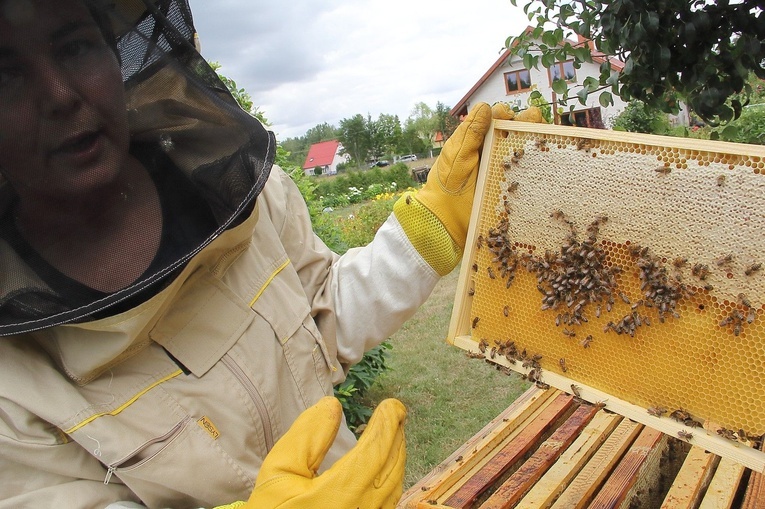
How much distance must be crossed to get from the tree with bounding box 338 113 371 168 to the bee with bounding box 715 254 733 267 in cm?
6775

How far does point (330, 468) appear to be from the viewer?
1.75 metres

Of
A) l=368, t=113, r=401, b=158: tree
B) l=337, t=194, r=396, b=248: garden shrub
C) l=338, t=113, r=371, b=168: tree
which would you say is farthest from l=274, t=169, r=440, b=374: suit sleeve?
l=338, t=113, r=371, b=168: tree

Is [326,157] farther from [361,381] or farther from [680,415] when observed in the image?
[680,415]

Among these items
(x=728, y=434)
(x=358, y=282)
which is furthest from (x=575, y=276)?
(x=358, y=282)

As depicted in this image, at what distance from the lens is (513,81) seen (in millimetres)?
31391

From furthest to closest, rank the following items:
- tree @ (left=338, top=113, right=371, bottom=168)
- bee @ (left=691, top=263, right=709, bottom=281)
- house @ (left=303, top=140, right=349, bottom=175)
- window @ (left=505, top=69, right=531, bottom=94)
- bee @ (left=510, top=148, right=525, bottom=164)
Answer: house @ (left=303, top=140, right=349, bottom=175), tree @ (left=338, top=113, right=371, bottom=168), window @ (left=505, top=69, right=531, bottom=94), bee @ (left=510, top=148, right=525, bottom=164), bee @ (left=691, top=263, right=709, bottom=281)

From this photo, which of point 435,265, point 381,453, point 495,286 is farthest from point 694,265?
point 381,453

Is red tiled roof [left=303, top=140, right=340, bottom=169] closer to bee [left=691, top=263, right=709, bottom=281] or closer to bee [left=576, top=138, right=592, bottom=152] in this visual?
bee [left=576, top=138, right=592, bottom=152]

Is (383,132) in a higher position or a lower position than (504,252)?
lower

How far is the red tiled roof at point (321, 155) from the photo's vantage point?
80.0 meters

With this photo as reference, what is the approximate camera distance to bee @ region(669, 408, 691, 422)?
77.3 inches

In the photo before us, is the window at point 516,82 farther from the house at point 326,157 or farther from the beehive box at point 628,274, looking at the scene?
the house at point 326,157

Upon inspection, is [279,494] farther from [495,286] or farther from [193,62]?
[193,62]

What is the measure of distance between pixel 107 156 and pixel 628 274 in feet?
5.76
